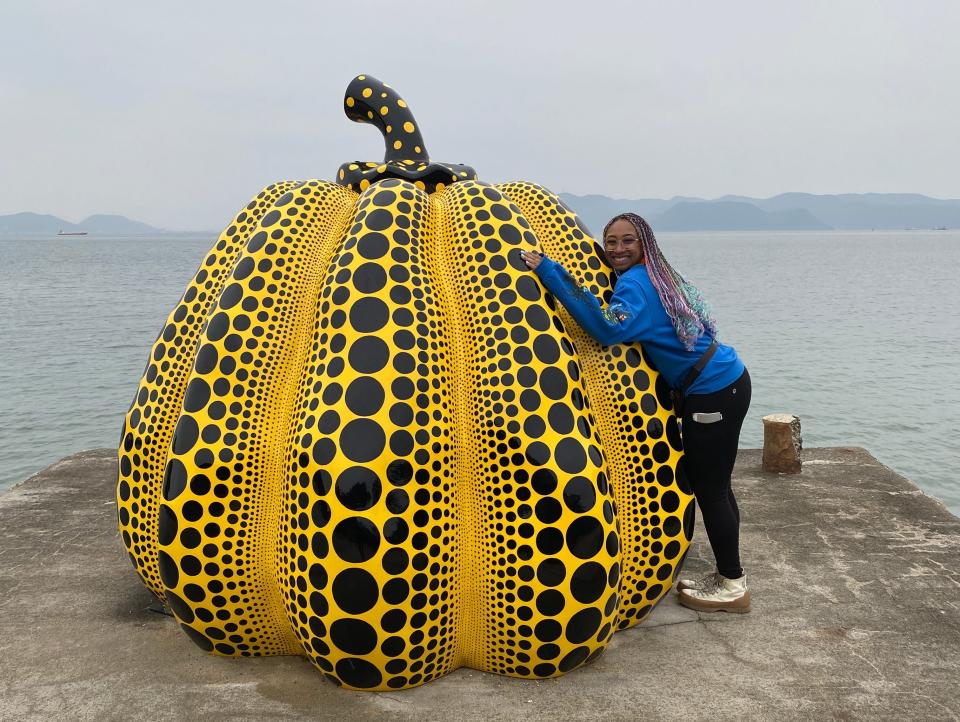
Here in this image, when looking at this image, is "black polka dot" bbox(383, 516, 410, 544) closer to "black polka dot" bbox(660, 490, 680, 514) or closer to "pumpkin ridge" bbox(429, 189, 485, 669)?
"pumpkin ridge" bbox(429, 189, 485, 669)

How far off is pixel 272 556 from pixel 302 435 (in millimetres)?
638

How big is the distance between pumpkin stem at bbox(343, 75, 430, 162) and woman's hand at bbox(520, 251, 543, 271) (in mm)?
1294

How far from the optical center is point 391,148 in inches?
192

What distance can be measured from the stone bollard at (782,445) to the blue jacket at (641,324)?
336 cm

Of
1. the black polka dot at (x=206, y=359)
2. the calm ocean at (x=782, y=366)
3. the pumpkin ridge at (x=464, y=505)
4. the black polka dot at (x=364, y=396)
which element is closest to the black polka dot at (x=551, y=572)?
the pumpkin ridge at (x=464, y=505)

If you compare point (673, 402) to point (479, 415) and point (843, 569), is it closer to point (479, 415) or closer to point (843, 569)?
point (479, 415)

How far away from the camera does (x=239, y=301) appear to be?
3.90 meters

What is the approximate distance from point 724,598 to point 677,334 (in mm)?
1643

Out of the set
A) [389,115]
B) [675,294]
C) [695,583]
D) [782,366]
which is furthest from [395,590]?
[782,366]

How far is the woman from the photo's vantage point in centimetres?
393

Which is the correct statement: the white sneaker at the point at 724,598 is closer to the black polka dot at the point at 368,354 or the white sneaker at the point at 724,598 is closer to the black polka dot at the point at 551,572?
the black polka dot at the point at 551,572

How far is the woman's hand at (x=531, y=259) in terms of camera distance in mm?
3910

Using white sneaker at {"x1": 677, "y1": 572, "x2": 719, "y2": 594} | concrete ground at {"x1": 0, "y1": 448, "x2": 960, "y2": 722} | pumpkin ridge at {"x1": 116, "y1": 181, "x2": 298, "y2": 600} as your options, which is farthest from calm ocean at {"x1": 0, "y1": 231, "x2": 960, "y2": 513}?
pumpkin ridge at {"x1": 116, "y1": 181, "x2": 298, "y2": 600}

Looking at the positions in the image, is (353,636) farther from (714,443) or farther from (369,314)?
(714,443)
